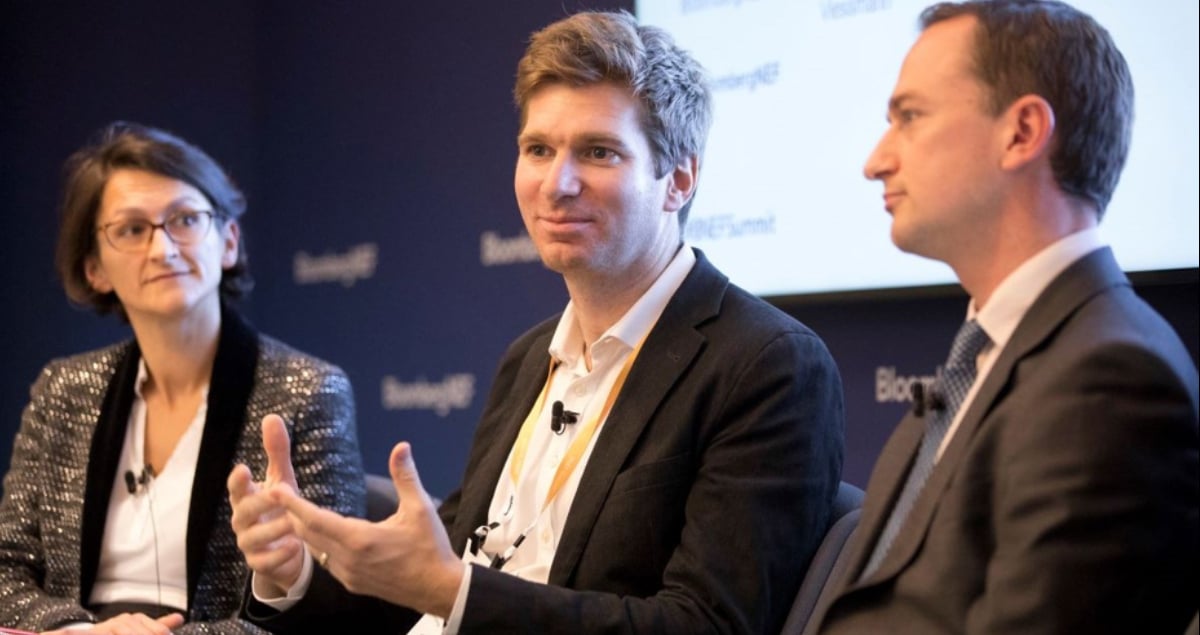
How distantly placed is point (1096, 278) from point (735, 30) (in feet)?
7.77

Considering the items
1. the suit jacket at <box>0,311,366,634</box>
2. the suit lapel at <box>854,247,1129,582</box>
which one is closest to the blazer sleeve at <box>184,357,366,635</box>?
the suit jacket at <box>0,311,366,634</box>

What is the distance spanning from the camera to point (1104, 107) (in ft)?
5.73

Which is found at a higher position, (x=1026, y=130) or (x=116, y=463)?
(x=1026, y=130)

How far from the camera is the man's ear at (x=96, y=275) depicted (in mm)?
3689

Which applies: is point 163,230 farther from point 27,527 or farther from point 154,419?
point 27,527

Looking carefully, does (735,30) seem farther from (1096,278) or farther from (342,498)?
(1096,278)

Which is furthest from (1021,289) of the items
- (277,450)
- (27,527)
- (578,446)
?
(27,527)

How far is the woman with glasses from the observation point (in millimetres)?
3219

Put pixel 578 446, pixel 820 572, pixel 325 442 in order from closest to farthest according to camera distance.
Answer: pixel 820 572, pixel 578 446, pixel 325 442

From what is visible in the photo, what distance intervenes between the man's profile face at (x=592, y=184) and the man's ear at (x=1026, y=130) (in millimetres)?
888

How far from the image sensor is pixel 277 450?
2275mm

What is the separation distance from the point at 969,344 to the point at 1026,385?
0.23 m

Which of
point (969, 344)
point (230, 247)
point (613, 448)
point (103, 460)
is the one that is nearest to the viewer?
point (969, 344)

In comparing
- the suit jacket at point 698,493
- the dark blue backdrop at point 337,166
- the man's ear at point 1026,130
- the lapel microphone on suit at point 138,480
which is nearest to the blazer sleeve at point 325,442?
the lapel microphone on suit at point 138,480
